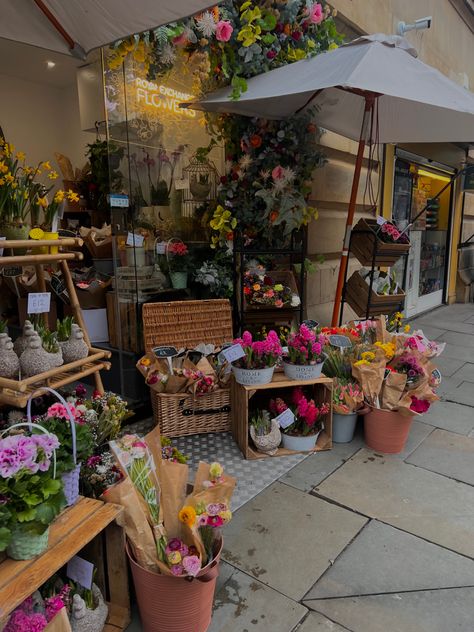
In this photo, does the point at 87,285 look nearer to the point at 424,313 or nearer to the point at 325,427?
the point at 325,427

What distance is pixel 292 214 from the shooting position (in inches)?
147

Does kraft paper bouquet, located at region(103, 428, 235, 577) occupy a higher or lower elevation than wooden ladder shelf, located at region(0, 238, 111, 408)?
lower

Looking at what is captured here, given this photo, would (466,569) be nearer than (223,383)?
Yes

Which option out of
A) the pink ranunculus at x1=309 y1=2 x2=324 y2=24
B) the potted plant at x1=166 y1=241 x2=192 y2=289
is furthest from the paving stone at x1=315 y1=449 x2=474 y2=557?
the pink ranunculus at x1=309 y1=2 x2=324 y2=24

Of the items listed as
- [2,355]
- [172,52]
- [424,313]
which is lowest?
[424,313]

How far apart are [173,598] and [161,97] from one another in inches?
134

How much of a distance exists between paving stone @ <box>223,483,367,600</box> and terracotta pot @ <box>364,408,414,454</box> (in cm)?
73

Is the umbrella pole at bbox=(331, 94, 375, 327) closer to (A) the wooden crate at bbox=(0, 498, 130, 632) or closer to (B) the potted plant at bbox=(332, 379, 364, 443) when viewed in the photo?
(B) the potted plant at bbox=(332, 379, 364, 443)

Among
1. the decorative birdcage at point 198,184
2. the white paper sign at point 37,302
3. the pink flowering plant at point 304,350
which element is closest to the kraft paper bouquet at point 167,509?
the white paper sign at point 37,302

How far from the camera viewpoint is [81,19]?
2238mm

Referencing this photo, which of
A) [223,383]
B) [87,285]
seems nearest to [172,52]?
[87,285]

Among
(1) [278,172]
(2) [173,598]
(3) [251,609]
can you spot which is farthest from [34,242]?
(1) [278,172]

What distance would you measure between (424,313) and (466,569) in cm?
624

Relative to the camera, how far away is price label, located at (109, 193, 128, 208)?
3.24 m
